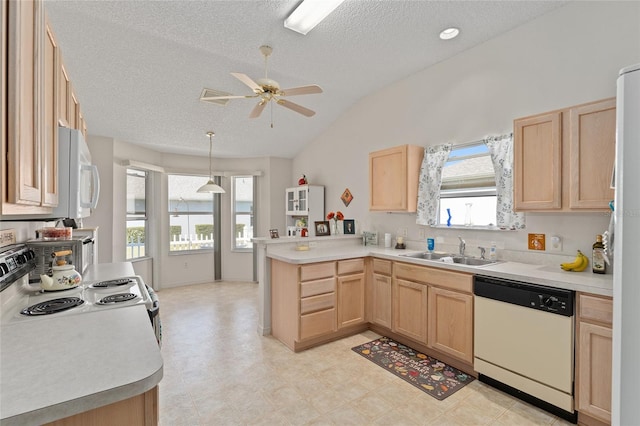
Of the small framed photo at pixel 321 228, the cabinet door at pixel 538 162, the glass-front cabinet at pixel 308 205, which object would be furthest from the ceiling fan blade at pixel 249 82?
the glass-front cabinet at pixel 308 205

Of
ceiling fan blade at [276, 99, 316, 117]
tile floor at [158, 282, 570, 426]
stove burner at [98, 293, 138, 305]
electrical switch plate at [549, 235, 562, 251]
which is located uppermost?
ceiling fan blade at [276, 99, 316, 117]

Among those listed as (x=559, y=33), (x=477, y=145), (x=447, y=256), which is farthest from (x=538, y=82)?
(x=447, y=256)

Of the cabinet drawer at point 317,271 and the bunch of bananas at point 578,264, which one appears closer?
the bunch of bananas at point 578,264

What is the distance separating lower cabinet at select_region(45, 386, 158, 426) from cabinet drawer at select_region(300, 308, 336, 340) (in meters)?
2.32

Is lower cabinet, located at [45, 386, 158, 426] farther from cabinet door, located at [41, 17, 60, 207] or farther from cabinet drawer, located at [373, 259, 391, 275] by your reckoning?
cabinet drawer, located at [373, 259, 391, 275]

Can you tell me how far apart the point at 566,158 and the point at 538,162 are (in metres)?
0.19

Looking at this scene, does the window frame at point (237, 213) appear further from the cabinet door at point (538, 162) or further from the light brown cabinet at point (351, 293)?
the cabinet door at point (538, 162)

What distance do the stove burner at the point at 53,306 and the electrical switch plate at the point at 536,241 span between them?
3.45 m

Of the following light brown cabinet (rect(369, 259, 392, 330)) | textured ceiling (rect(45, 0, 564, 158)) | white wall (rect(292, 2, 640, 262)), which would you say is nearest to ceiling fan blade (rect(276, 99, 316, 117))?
textured ceiling (rect(45, 0, 564, 158))

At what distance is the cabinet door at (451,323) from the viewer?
8.73 ft

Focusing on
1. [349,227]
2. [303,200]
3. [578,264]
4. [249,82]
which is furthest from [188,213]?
[578,264]

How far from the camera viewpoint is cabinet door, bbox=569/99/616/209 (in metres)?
2.16

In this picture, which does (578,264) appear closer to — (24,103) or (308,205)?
(24,103)

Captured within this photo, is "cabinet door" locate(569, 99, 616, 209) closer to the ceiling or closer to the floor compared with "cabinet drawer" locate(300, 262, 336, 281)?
closer to the ceiling
